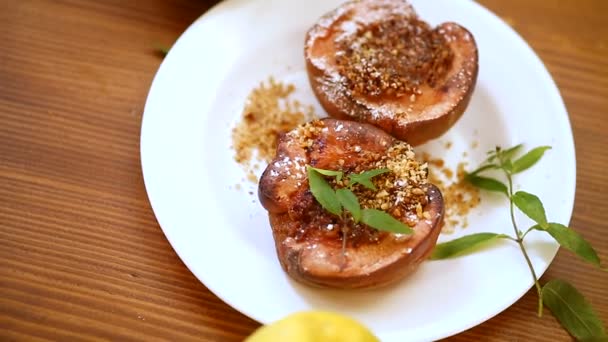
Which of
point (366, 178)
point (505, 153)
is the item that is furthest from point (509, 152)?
point (366, 178)

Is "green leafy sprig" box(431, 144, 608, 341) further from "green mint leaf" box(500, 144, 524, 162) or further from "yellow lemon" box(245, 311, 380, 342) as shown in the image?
"yellow lemon" box(245, 311, 380, 342)

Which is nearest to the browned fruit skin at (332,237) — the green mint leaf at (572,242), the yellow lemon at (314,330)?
the yellow lemon at (314,330)

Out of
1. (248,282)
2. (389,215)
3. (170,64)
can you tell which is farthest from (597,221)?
(170,64)

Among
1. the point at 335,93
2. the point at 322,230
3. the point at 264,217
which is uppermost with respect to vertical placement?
the point at 335,93

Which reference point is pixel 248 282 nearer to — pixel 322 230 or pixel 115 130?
pixel 322 230

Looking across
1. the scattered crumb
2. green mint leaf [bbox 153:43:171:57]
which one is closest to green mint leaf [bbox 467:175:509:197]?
the scattered crumb
